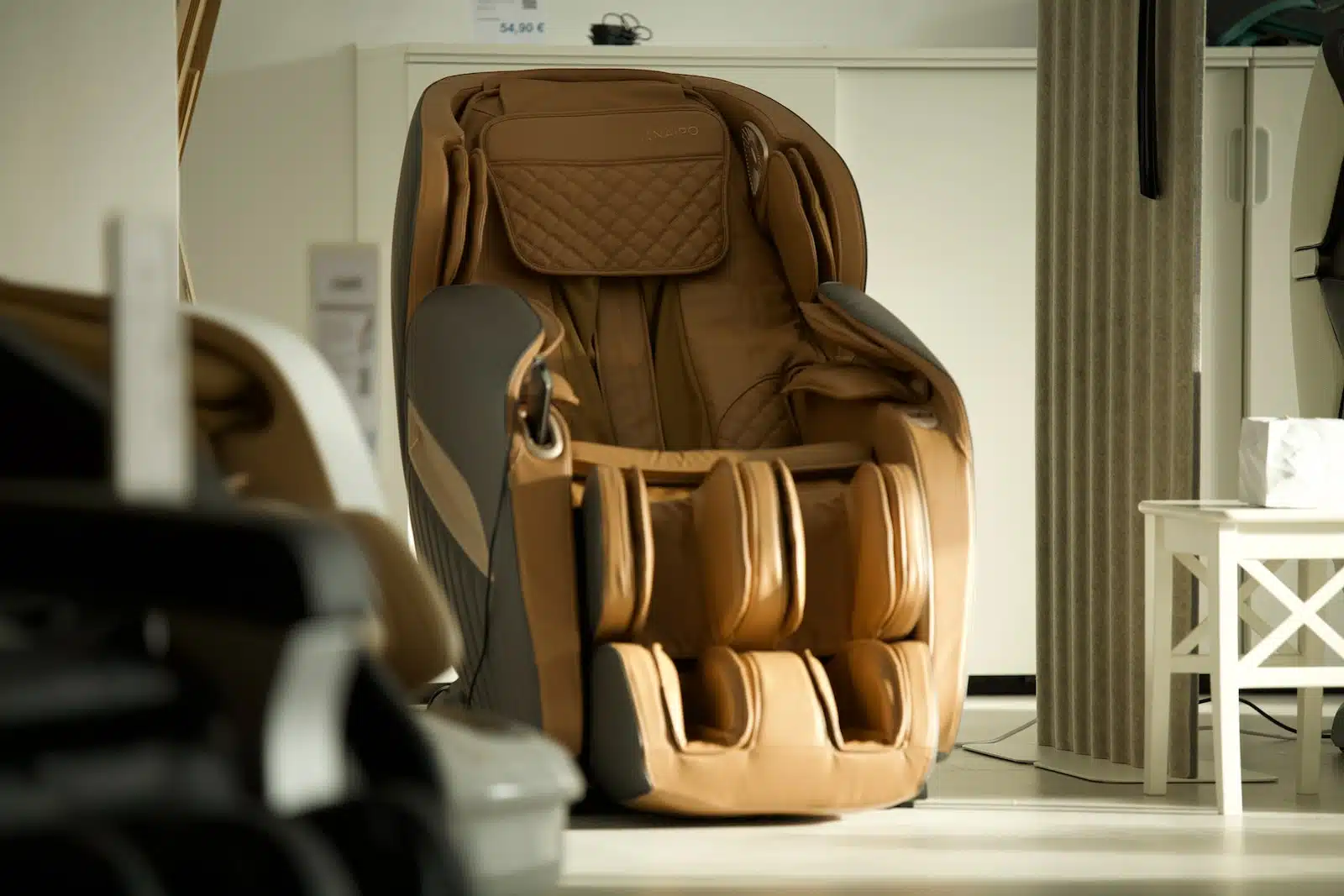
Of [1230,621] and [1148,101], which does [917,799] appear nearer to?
[1230,621]

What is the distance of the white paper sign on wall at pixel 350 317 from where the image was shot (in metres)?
4.14

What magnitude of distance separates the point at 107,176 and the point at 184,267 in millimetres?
758

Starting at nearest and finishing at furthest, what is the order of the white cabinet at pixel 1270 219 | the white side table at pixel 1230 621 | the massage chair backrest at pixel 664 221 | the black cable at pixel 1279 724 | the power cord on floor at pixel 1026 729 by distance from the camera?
the white side table at pixel 1230 621 < the massage chair backrest at pixel 664 221 < the power cord on floor at pixel 1026 729 < the black cable at pixel 1279 724 < the white cabinet at pixel 1270 219

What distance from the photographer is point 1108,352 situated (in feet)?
9.36

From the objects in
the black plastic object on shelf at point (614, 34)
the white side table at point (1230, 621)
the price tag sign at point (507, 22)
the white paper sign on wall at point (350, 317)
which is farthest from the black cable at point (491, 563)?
the price tag sign at point (507, 22)

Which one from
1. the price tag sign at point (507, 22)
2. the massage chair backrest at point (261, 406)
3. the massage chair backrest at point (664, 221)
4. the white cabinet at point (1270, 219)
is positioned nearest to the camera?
the massage chair backrest at point (261, 406)

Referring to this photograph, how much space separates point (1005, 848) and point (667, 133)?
1501 mm

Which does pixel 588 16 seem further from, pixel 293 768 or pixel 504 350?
pixel 293 768

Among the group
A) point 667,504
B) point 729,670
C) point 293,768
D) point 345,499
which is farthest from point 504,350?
point 293,768

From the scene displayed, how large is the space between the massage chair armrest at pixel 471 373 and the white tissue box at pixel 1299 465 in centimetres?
118

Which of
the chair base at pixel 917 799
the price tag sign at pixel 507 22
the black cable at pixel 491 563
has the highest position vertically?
the price tag sign at pixel 507 22

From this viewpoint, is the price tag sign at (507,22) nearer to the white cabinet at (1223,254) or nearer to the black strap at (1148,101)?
the white cabinet at (1223,254)

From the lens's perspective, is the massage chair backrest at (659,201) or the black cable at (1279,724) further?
the black cable at (1279,724)

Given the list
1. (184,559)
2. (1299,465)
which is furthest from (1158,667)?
(184,559)
